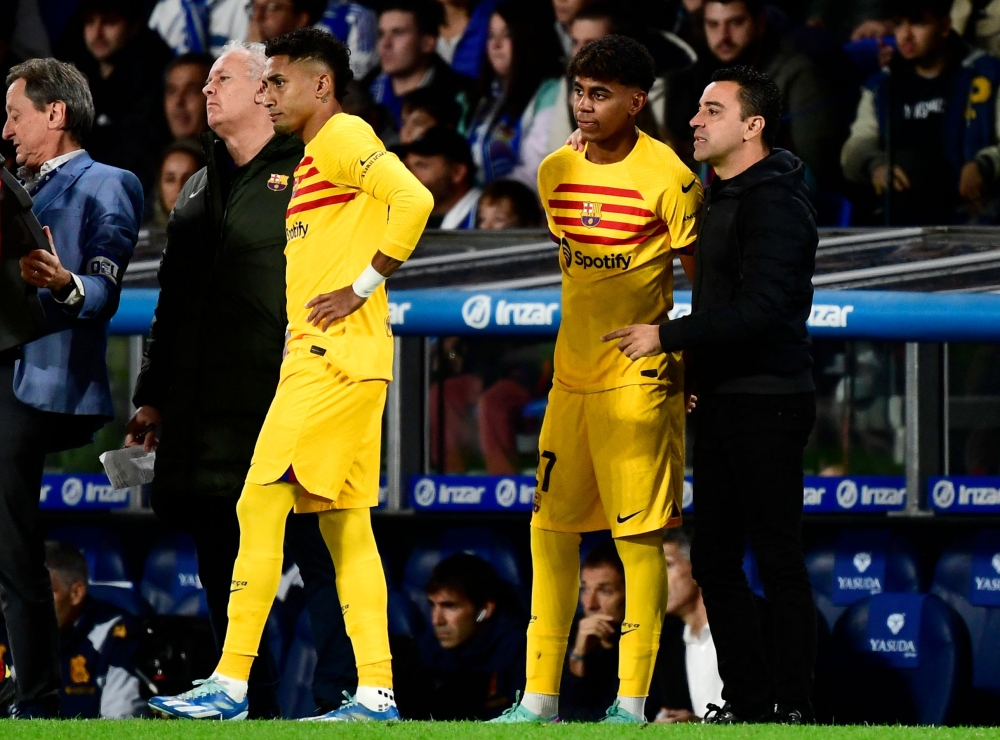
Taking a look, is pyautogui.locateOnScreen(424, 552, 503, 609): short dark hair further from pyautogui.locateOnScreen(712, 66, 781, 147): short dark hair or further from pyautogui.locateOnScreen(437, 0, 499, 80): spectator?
pyautogui.locateOnScreen(712, 66, 781, 147): short dark hair

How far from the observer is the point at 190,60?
7.05 m

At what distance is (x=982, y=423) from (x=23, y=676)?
3.66 metres

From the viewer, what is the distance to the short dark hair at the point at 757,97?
3.68 metres

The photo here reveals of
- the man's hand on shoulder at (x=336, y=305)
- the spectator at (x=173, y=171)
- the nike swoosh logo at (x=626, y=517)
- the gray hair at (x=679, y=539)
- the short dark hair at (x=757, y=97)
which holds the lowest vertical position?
the gray hair at (x=679, y=539)

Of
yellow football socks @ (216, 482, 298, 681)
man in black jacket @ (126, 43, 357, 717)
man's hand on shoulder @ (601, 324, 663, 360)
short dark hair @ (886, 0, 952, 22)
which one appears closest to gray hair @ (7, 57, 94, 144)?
man in black jacket @ (126, 43, 357, 717)

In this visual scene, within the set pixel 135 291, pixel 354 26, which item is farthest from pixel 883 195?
pixel 135 291

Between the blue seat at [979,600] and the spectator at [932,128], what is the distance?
133cm

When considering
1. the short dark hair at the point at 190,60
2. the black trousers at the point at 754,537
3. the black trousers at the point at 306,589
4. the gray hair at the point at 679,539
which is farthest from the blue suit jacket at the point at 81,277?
the short dark hair at the point at 190,60

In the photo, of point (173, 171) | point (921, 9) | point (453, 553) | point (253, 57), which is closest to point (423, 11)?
point (173, 171)

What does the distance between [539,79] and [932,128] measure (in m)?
1.58

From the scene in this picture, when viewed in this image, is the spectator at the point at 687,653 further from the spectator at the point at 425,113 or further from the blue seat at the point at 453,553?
the spectator at the point at 425,113

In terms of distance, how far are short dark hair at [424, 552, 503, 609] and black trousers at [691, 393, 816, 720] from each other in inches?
88.6

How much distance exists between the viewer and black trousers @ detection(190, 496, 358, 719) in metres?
3.89

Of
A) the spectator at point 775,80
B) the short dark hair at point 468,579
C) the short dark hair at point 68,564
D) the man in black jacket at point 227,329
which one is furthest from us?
the spectator at point 775,80
